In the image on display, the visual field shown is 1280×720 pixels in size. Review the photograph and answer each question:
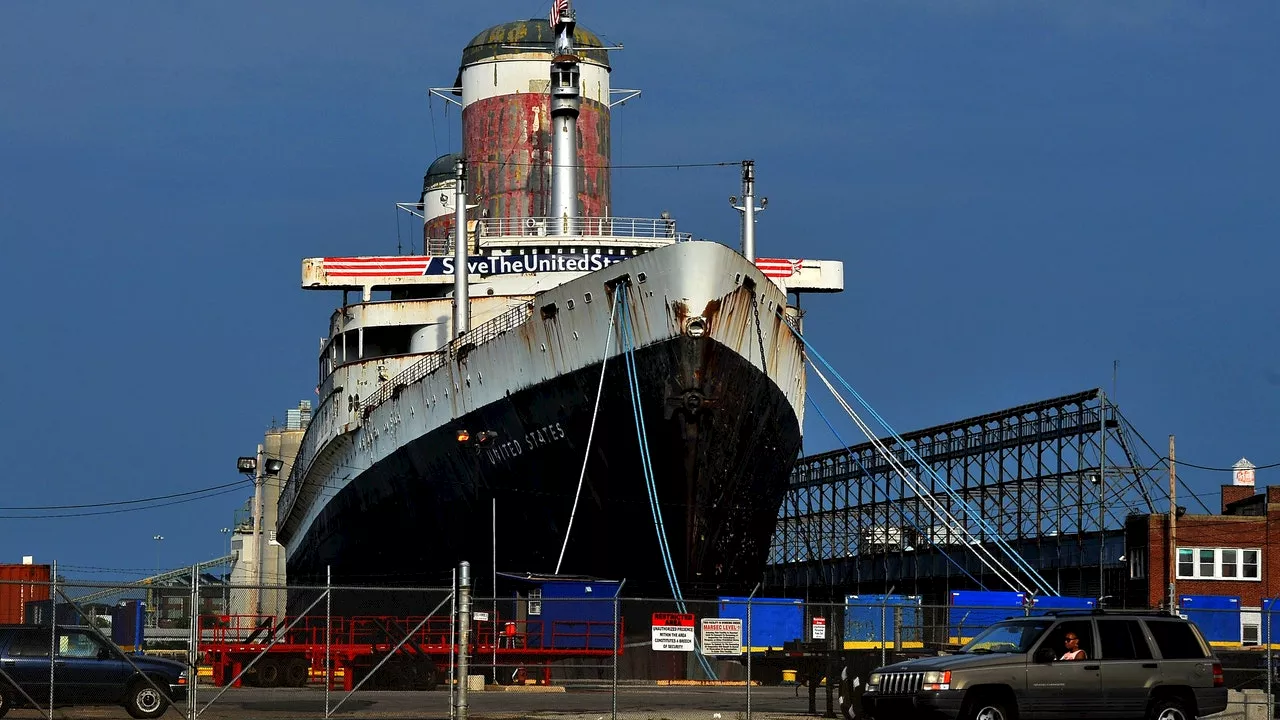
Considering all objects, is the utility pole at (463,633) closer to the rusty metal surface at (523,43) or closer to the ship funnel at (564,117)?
the ship funnel at (564,117)

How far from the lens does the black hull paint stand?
31.4 metres

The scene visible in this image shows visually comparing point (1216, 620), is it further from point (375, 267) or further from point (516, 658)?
point (375, 267)

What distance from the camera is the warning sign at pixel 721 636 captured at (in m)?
23.0

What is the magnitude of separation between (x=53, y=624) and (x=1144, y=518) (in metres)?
36.0

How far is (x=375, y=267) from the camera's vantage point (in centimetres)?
4147

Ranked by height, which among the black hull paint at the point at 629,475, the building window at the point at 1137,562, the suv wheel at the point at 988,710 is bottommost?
the suv wheel at the point at 988,710

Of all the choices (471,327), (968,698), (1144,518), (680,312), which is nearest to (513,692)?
(680,312)

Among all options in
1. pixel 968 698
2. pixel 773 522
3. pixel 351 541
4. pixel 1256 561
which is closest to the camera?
pixel 968 698

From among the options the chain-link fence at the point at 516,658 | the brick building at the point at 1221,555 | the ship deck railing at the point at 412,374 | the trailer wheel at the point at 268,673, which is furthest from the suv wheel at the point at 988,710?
the brick building at the point at 1221,555

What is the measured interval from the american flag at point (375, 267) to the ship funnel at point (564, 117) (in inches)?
137

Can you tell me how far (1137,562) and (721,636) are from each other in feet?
95.0

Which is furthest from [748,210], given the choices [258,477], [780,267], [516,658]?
[258,477]

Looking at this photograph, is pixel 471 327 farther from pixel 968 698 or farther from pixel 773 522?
pixel 968 698

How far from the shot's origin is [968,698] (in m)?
17.6
